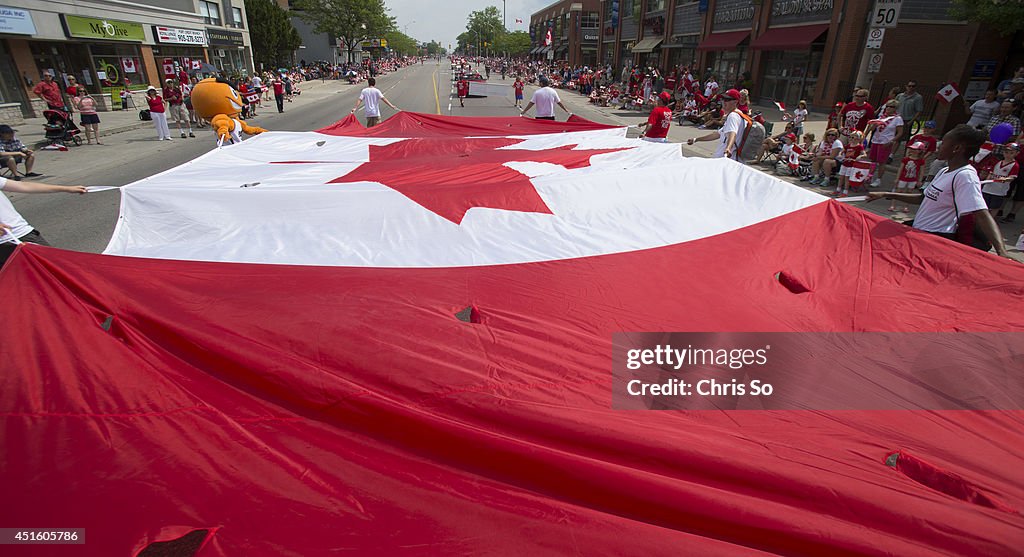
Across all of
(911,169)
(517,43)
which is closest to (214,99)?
(911,169)

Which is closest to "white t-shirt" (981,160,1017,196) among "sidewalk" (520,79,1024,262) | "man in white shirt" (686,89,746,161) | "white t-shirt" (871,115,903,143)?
"sidewalk" (520,79,1024,262)

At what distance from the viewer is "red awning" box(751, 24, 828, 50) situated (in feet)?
61.1

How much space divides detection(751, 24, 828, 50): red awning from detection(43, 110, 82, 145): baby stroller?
2456 cm

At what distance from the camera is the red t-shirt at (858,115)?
10.9 metres

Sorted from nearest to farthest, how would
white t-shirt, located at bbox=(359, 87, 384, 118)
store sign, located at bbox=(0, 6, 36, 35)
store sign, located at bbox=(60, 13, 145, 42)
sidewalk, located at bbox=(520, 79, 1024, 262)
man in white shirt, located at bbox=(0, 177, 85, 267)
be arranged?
man in white shirt, located at bbox=(0, 177, 85, 267) < sidewalk, located at bbox=(520, 79, 1024, 262) < white t-shirt, located at bbox=(359, 87, 384, 118) < store sign, located at bbox=(0, 6, 36, 35) < store sign, located at bbox=(60, 13, 145, 42)

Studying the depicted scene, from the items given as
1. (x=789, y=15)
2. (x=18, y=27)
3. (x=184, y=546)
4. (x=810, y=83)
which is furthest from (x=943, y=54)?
(x=18, y=27)

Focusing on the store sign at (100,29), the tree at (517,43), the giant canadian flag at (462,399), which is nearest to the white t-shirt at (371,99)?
the giant canadian flag at (462,399)

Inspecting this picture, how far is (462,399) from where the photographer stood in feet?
7.11

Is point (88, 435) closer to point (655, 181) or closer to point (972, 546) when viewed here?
point (972, 546)

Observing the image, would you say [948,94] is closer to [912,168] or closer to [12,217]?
[912,168]

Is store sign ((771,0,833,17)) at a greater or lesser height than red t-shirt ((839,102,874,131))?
greater

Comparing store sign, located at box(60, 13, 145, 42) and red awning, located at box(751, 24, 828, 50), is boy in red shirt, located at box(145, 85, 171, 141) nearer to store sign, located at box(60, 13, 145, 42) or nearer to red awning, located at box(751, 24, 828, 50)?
store sign, located at box(60, 13, 145, 42)

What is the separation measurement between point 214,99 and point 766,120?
18.7 meters

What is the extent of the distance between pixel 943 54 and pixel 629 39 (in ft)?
81.5
